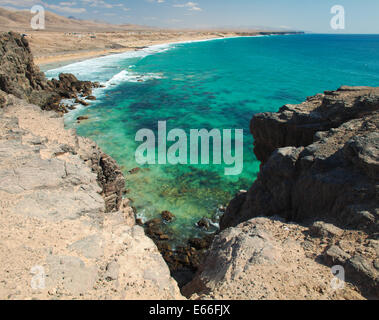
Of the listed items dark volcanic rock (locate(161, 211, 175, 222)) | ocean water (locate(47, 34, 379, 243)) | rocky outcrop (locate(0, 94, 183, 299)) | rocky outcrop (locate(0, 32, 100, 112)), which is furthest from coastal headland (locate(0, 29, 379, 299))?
rocky outcrop (locate(0, 32, 100, 112))

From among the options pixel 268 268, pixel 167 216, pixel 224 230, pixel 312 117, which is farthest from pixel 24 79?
pixel 268 268

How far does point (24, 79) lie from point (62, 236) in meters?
30.2

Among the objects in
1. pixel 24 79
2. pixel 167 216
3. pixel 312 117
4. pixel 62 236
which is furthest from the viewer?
pixel 24 79

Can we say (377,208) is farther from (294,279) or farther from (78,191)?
(78,191)

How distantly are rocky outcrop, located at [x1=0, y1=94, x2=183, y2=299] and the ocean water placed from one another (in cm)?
793

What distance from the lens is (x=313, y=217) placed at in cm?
836

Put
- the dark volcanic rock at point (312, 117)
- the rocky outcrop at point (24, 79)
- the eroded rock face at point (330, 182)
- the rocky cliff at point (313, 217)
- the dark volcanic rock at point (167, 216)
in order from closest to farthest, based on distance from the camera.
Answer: the rocky cliff at point (313, 217) < the eroded rock face at point (330, 182) < the dark volcanic rock at point (312, 117) < the dark volcanic rock at point (167, 216) < the rocky outcrop at point (24, 79)

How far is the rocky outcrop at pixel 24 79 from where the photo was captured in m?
23.7

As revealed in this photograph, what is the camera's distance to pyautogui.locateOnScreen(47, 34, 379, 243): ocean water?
18.2 m

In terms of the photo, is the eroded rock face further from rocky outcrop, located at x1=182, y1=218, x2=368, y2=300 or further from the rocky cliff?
rocky outcrop, located at x1=182, y1=218, x2=368, y2=300

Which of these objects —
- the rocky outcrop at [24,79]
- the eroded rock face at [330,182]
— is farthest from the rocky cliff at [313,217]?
the rocky outcrop at [24,79]

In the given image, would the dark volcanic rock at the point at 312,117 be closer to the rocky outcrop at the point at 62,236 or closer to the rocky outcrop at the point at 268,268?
the rocky outcrop at the point at 268,268

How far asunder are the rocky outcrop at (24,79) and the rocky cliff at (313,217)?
77.3 feet

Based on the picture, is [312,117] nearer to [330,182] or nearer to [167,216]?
[330,182]
